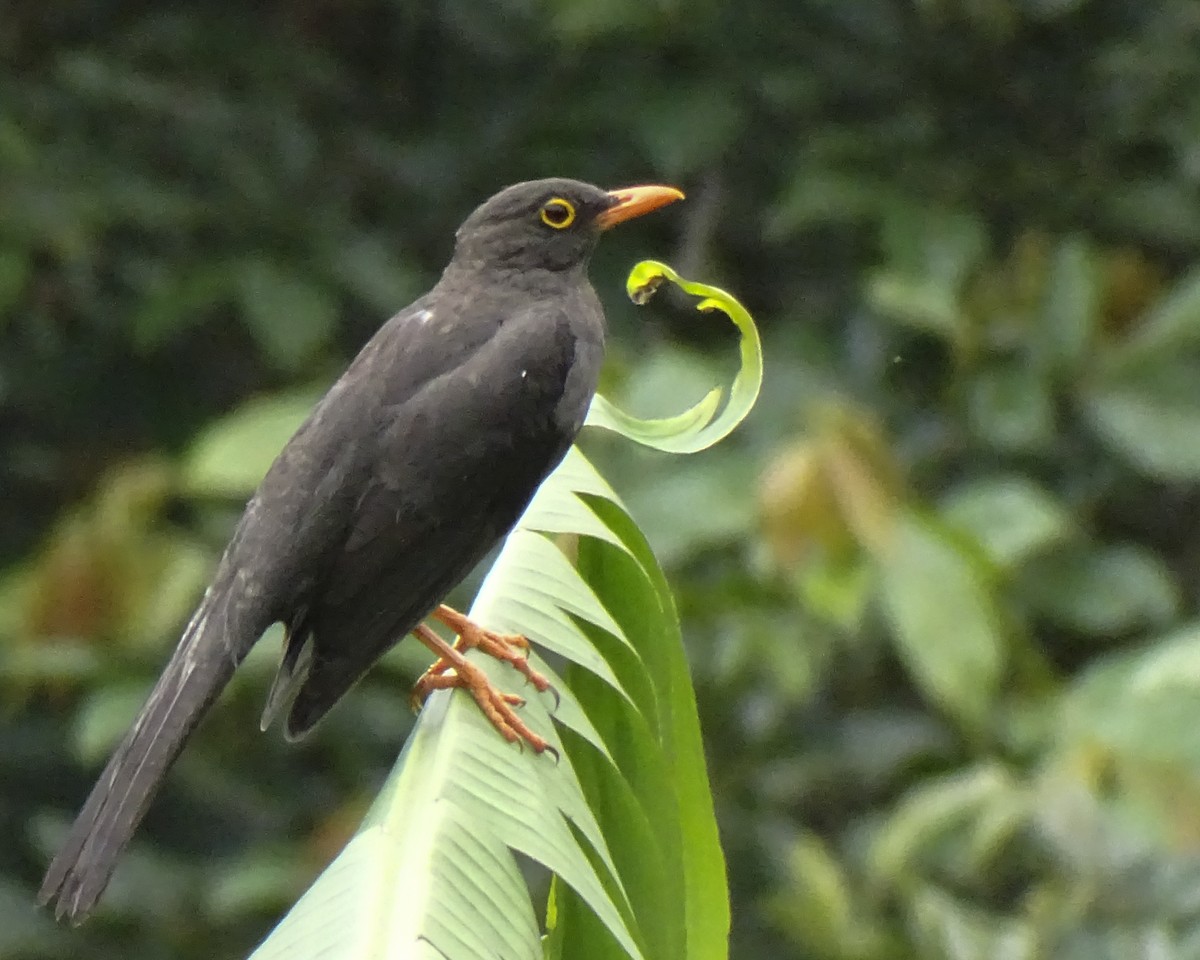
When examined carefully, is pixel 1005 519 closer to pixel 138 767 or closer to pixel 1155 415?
pixel 1155 415

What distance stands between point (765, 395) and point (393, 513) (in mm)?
2191

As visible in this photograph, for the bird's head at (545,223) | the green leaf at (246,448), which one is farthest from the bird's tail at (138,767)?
the green leaf at (246,448)

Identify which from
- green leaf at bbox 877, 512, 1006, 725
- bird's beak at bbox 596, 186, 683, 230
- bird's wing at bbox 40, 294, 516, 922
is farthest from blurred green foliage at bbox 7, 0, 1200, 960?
bird's wing at bbox 40, 294, 516, 922

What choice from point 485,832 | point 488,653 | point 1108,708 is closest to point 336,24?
point 1108,708

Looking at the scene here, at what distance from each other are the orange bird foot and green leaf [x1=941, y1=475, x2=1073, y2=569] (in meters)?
1.83

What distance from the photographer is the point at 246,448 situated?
14.0 ft

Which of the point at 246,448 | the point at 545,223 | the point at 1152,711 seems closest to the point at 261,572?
the point at 545,223

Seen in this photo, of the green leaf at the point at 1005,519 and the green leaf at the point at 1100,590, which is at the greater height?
the green leaf at the point at 1005,519

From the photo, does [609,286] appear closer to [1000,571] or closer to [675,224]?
[675,224]

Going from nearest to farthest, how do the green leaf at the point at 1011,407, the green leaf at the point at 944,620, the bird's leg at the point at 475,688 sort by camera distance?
the bird's leg at the point at 475,688
the green leaf at the point at 944,620
the green leaf at the point at 1011,407

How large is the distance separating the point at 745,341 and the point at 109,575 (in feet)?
8.55

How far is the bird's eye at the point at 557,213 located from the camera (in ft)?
11.6

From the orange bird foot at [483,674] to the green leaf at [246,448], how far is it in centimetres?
138

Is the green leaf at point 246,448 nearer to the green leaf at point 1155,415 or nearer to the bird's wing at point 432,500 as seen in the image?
the bird's wing at point 432,500
